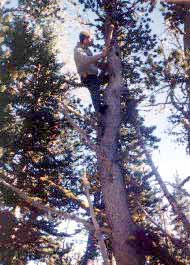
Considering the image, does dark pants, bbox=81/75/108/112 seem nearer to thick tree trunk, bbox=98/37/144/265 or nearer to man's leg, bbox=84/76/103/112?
man's leg, bbox=84/76/103/112

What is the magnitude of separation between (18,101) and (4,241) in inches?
→ 195

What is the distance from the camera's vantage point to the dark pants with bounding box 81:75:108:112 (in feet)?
30.7

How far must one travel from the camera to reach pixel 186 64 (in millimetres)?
10016

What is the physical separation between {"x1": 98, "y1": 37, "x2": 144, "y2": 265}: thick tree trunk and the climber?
0.24 metres

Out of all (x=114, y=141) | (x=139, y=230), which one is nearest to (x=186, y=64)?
(x=114, y=141)

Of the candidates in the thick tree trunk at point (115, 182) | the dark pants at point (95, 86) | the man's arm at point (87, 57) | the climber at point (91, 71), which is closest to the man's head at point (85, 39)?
the climber at point (91, 71)

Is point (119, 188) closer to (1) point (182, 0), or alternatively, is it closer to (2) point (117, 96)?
(2) point (117, 96)

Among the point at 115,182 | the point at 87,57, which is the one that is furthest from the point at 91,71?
the point at 115,182

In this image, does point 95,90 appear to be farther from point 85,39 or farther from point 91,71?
point 85,39

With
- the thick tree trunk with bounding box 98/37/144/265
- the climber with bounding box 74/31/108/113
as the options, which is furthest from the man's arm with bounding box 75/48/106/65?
the thick tree trunk with bounding box 98/37/144/265

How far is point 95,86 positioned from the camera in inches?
376

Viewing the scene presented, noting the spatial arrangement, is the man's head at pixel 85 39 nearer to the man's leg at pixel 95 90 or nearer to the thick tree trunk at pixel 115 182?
the thick tree trunk at pixel 115 182

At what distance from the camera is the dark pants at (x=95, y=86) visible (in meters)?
9.35

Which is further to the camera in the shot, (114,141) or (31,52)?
(31,52)
